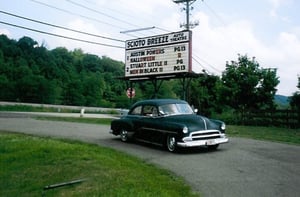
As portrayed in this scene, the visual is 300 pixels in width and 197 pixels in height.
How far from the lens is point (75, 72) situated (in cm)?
9469

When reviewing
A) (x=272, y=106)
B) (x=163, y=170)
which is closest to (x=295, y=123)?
(x=272, y=106)

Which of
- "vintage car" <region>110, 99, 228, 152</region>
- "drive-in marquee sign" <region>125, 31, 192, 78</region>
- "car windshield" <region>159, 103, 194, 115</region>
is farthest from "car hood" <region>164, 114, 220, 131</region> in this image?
Answer: "drive-in marquee sign" <region>125, 31, 192, 78</region>

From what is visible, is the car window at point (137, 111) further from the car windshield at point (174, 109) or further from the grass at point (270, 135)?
the grass at point (270, 135)

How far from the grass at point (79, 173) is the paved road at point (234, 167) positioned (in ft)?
1.72

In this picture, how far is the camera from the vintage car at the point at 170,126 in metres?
11.2

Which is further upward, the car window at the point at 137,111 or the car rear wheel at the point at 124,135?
the car window at the point at 137,111

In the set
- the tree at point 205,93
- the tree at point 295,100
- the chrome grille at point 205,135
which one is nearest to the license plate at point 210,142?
the chrome grille at point 205,135

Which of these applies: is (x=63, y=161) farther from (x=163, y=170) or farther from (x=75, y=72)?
(x=75, y=72)

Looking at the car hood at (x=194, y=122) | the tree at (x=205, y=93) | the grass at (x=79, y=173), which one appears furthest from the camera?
the tree at (x=205, y=93)

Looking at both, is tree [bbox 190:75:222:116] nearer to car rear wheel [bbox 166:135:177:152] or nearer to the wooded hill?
the wooded hill

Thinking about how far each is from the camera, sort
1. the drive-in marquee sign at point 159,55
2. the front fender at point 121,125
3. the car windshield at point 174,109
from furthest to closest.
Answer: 1. the drive-in marquee sign at point 159,55
2. the front fender at point 121,125
3. the car windshield at point 174,109

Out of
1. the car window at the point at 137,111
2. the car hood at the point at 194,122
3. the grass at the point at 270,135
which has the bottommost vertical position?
the grass at the point at 270,135

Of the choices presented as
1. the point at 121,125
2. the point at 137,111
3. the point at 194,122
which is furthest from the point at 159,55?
the point at 194,122

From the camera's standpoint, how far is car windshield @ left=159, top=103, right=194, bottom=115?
12383 mm
